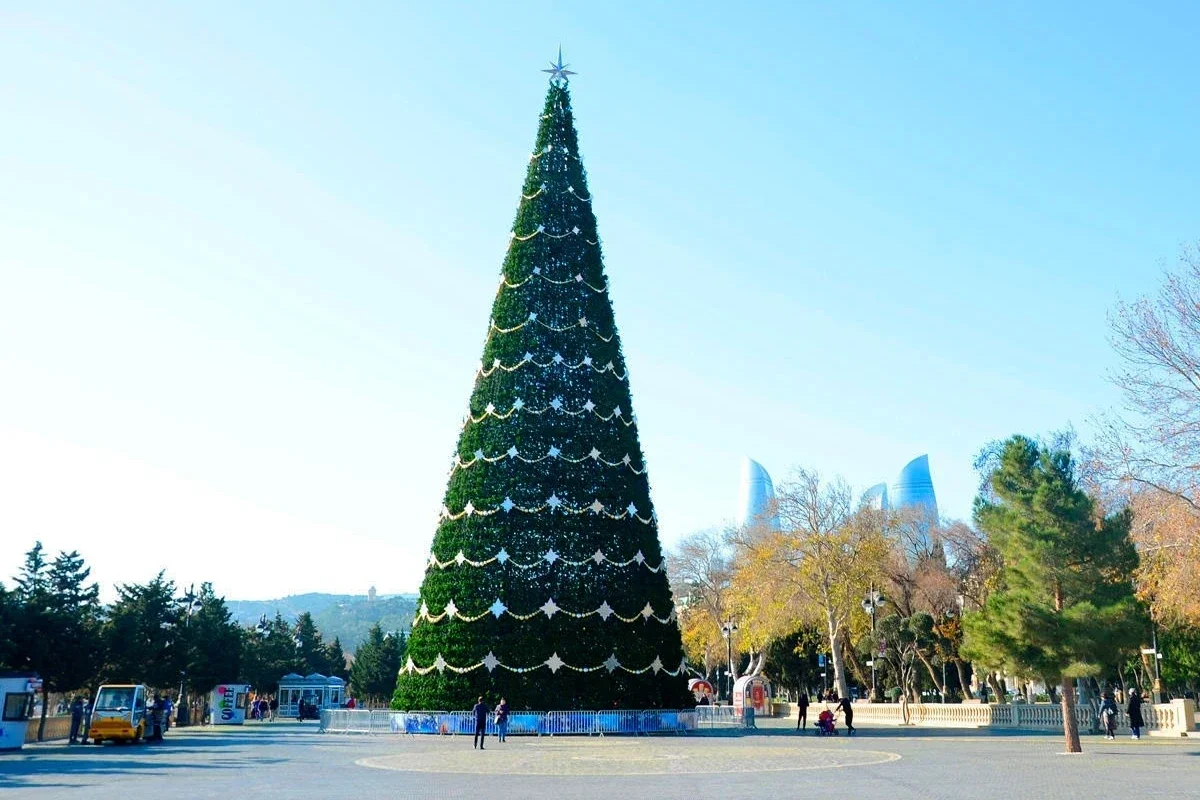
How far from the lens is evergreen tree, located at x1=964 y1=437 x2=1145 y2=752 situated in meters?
25.8

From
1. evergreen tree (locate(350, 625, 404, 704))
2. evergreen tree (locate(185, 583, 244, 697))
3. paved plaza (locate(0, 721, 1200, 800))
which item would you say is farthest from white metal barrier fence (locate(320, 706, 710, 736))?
evergreen tree (locate(350, 625, 404, 704))

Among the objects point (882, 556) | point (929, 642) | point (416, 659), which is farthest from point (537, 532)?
point (929, 642)

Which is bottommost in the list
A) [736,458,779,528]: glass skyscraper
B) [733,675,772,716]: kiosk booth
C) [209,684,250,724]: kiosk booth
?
[209,684,250,724]: kiosk booth

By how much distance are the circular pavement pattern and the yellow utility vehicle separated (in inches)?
497

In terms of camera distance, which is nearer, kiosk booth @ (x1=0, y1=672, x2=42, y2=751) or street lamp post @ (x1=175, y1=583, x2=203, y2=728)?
kiosk booth @ (x1=0, y1=672, x2=42, y2=751)

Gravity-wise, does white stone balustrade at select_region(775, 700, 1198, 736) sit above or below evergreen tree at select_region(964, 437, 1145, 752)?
below

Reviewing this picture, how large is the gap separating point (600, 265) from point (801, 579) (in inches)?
875

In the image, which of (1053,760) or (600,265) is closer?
(1053,760)

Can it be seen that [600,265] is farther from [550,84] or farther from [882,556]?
[882,556]

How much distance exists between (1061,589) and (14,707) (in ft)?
101

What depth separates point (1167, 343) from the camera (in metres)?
27.4

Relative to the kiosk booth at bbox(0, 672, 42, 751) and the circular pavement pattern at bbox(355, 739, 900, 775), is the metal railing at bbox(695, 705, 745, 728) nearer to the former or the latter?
the circular pavement pattern at bbox(355, 739, 900, 775)

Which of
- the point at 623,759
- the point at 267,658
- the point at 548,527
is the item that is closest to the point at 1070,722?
the point at 623,759

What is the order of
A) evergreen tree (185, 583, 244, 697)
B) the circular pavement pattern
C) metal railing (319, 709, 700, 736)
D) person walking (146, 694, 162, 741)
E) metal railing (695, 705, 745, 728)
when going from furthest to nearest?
evergreen tree (185, 583, 244, 697) → metal railing (695, 705, 745, 728) → person walking (146, 694, 162, 741) → metal railing (319, 709, 700, 736) → the circular pavement pattern
